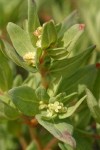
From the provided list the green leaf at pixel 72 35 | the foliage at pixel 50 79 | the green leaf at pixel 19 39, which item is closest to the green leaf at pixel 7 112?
the foliage at pixel 50 79

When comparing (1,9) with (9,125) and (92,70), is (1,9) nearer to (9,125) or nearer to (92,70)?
(9,125)

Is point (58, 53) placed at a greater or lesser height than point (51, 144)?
greater

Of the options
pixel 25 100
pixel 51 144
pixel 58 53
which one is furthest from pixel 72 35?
pixel 51 144

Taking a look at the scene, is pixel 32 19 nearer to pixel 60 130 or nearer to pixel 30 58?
pixel 30 58

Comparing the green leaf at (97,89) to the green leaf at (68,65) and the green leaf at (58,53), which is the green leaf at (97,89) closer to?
the green leaf at (68,65)

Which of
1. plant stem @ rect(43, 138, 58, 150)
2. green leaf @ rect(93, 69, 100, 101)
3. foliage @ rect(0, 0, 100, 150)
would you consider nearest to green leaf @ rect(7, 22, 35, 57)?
foliage @ rect(0, 0, 100, 150)

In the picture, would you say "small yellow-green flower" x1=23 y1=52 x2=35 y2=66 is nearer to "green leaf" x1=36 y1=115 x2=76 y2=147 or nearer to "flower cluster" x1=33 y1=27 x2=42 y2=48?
"flower cluster" x1=33 y1=27 x2=42 y2=48
